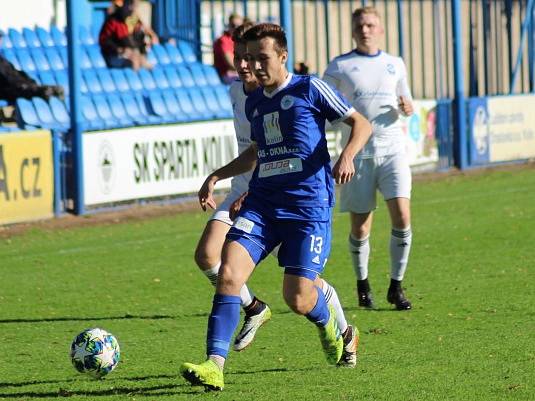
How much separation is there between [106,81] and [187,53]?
2.61 m

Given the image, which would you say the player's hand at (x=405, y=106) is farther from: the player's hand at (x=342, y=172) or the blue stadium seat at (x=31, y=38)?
the blue stadium seat at (x=31, y=38)

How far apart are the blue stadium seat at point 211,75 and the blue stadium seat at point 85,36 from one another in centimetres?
185

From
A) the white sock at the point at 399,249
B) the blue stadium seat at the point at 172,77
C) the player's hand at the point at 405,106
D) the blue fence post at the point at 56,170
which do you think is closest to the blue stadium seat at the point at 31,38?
the blue stadium seat at the point at 172,77

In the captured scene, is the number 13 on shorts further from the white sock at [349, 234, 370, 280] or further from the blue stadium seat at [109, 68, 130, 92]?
the blue stadium seat at [109, 68, 130, 92]

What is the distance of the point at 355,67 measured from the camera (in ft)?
30.3

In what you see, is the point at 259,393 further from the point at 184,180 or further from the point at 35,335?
the point at 184,180

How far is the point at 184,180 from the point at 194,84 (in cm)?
362

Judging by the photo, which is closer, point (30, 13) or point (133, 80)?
point (133, 80)

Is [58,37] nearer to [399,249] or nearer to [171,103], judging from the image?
[171,103]

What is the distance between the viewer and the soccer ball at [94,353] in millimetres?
6723

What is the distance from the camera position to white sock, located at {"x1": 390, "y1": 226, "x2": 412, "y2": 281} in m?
9.15

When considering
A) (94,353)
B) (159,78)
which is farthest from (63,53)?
(94,353)

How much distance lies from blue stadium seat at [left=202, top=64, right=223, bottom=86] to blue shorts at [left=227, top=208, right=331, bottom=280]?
13.6m

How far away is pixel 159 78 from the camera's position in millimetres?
19656
